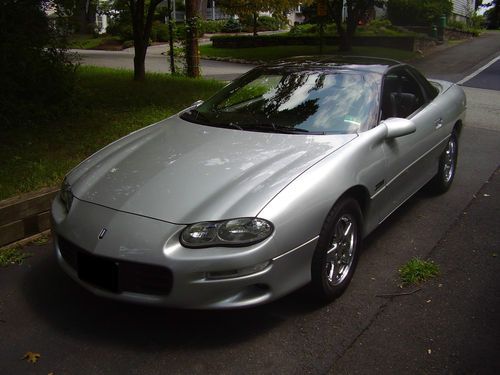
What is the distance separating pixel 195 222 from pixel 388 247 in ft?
6.39

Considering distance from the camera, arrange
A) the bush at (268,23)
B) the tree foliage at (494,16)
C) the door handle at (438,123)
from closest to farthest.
→ the door handle at (438,123) < the bush at (268,23) < the tree foliage at (494,16)

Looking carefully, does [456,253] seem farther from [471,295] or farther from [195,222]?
[195,222]

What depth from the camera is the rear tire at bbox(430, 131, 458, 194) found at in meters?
5.36

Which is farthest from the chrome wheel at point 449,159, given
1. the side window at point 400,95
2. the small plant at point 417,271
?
the small plant at point 417,271

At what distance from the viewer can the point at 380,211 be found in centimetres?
401

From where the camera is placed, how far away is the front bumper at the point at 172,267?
2.88 metres

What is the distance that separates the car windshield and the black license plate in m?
1.54

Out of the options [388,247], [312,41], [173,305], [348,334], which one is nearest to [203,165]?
[173,305]

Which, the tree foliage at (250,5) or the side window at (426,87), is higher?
the tree foliage at (250,5)

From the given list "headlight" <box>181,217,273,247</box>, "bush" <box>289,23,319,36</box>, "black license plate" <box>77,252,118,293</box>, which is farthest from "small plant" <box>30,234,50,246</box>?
"bush" <box>289,23,319,36</box>

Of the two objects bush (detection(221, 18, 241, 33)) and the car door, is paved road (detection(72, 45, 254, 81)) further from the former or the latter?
bush (detection(221, 18, 241, 33))

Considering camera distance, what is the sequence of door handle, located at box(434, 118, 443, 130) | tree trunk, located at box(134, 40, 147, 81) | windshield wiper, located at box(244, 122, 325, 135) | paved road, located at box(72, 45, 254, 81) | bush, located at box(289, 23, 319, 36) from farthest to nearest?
bush, located at box(289, 23, 319, 36) → paved road, located at box(72, 45, 254, 81) → tree trunk, located at box(134, 40, 147, 81) → door handle, located at box(434, 118, 443, 130) → windshield wiper, located at box(244, 122, 325, 135)

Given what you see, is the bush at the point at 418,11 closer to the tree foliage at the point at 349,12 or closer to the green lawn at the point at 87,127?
the tree foliage at the point at 349,12

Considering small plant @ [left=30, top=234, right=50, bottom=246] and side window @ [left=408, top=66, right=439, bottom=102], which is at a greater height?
side window @ [left=408, top=66, right=439, bottom=102]
